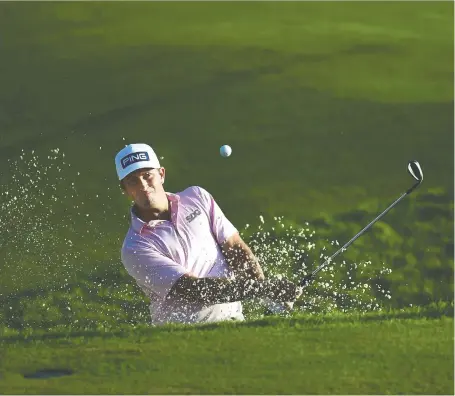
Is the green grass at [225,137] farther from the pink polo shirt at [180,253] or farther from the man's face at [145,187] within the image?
the man's face at [145,187]

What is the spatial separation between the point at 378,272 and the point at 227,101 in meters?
1.92

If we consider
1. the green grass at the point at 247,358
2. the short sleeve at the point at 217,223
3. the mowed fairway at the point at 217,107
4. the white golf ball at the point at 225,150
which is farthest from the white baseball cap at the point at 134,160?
the white golf ball at the point at 225,150

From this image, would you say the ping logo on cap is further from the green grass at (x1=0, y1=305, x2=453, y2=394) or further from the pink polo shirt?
the green grass at (x1=0, y1=305, x2=453, y2=394)

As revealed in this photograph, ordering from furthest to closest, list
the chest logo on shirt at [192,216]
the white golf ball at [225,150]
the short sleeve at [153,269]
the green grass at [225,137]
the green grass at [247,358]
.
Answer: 1. the white golf ball at [225,150]
2. the green grass at [225,137]
3. the chest logo on shirt at [192,216]
4. the short sleeve at [153,269]
5. the green grass at [247,358]

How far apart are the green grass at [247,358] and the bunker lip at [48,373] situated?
2 centimetres

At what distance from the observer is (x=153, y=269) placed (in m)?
5.07

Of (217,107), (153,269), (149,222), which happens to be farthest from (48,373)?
(217,107)

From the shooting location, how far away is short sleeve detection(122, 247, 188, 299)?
504 centimetres

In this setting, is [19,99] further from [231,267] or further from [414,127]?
[231,267]

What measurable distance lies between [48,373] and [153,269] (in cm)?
76

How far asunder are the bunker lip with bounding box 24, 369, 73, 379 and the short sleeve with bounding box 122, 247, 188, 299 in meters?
0.72

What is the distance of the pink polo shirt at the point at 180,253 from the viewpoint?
16.7 feet

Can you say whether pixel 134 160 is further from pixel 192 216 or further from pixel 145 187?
pixel 192 216

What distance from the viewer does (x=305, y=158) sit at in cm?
780
